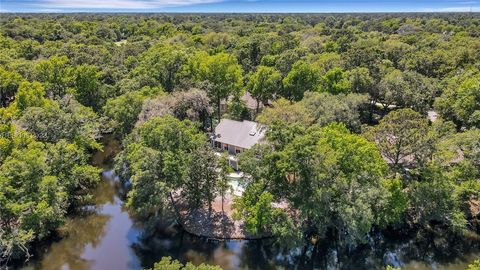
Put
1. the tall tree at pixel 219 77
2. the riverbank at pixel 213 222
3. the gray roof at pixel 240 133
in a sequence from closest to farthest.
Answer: the riverbank at pixel 213 222, the gray roof at pixel 240 133, the tall tree at pixel 219 77

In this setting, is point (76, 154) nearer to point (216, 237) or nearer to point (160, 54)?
point (216, 237)

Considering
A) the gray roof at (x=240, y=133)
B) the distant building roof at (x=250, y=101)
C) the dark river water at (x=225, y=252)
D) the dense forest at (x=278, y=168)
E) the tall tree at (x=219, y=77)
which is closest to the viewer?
the dense forest at (x=278, y=168)

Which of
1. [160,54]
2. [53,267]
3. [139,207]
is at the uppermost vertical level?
[160,54]

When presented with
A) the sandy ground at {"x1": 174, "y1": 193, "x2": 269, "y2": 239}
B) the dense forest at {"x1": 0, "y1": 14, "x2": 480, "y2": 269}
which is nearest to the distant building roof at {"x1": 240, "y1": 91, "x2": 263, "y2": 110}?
the dense forest at {"x1": 0, "y1": 14, "x2": 480, "y2": 269}

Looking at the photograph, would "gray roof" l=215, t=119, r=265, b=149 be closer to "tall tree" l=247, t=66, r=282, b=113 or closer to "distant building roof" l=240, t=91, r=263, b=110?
"tall tree" l=247, t=66, r=282, b=113

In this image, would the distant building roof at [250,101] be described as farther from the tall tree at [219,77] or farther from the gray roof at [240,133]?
the gray roof at [240,133]

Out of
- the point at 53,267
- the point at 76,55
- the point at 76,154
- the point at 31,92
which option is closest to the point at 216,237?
the point at 53,267

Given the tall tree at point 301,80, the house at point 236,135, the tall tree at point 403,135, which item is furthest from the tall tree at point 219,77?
→ the tall tree at point 403,135
